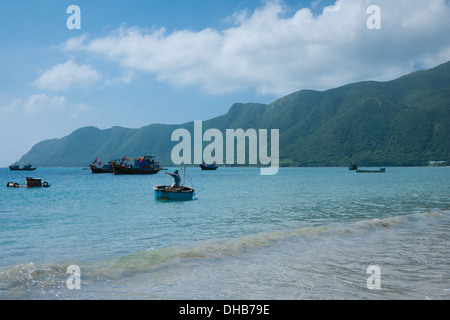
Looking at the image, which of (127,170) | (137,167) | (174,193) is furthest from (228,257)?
(137,167)

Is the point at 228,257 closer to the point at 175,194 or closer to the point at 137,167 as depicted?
the point at 175,194

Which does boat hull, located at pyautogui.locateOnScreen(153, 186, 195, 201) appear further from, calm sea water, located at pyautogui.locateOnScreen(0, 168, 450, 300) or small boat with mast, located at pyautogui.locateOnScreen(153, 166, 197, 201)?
calm sea water, located at pyautogui.locateOnScreen(0, 168, 450, 300)

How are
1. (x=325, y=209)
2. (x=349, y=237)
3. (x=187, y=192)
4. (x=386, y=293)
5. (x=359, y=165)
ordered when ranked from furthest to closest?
(x=359, y=165)
(x=187, y=192)
(x=325, y=209)
(x=349, y=237)
(x=386, y=293)

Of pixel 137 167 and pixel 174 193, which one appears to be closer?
pixel 174 193

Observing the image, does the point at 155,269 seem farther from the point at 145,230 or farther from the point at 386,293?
the point at 145,230

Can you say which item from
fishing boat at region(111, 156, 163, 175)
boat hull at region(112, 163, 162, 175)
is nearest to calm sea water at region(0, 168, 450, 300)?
boat hull at region(112, 163, 162, 175)

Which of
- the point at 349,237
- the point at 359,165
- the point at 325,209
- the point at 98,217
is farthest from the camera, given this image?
the point at 359,165

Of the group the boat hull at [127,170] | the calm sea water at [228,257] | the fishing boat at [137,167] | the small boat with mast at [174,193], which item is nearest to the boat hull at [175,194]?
the small boat with mast at [174,193]

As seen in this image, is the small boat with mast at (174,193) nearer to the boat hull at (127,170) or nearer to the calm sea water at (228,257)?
the calm sea water at (228,257)

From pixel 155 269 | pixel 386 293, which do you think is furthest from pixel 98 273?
pixel 386 293

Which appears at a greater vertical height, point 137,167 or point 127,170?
point 137,167
